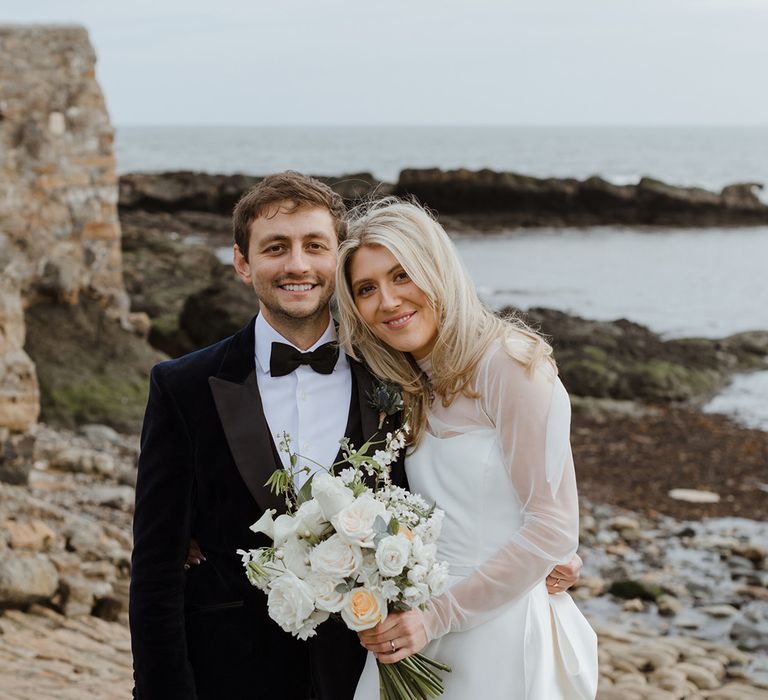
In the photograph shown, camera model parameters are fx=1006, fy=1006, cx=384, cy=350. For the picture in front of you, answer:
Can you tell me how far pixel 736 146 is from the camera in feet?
330

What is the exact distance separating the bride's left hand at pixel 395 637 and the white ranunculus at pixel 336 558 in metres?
0.22

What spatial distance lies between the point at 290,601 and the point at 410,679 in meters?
0.53

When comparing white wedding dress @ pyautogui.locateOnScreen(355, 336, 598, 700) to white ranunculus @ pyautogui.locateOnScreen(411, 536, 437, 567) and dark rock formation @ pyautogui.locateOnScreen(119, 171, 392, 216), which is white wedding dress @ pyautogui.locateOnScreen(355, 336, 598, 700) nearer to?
white ranunculus @ pyautogui.locateOnScreen(411, 536, 437, 567)

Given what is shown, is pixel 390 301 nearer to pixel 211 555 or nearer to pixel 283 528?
pixel 283 528

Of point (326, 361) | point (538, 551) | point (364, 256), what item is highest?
point (364, 256)

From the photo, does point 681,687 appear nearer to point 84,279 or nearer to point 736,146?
point 84,279

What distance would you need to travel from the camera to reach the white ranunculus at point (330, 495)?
254 centimetres

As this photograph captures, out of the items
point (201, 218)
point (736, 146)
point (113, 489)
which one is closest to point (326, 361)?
point (113, 489)

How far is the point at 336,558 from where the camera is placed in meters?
2.52

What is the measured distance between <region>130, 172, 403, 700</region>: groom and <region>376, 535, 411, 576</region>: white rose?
47cm

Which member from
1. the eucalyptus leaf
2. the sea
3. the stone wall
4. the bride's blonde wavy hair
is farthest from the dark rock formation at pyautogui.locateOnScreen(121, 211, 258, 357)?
the eucalyptus leaf

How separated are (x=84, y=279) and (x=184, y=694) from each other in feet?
31.1

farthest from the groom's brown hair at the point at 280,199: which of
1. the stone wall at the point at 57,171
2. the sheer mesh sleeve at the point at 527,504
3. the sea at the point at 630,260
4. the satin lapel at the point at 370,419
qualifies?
the sea at the point at 630,260

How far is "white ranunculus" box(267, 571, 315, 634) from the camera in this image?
2.51 metres
